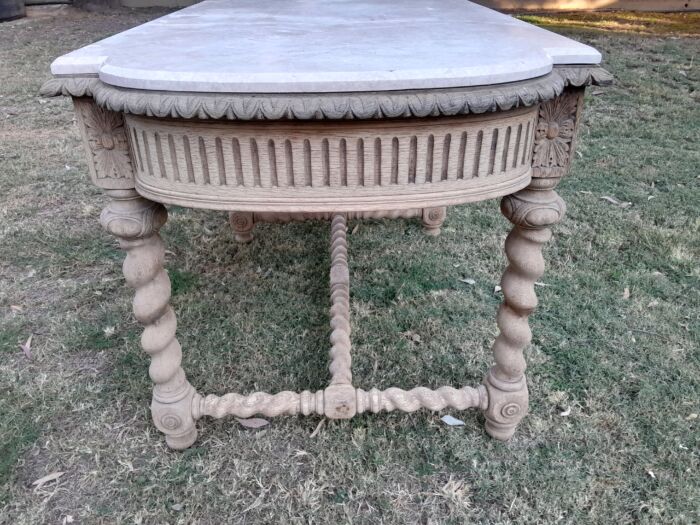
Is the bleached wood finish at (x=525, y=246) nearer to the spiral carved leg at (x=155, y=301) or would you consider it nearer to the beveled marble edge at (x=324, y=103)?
the beveled marble edge at (x=324, y=103)

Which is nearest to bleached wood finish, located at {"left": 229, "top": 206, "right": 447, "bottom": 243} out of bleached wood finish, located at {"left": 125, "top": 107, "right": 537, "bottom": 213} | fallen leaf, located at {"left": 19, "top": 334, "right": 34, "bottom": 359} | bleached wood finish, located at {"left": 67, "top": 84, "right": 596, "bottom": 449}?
fallen leaf, located at {"left": 19, "top": 334, "right": 34, "bottom": 359}

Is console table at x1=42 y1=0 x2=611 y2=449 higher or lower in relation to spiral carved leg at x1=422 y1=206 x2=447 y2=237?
higher

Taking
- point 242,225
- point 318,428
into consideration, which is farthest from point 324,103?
point 242,225

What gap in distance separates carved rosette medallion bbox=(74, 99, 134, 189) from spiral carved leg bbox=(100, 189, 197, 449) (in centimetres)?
4

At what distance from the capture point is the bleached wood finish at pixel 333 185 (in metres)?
0.95

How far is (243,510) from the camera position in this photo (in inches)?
50.3

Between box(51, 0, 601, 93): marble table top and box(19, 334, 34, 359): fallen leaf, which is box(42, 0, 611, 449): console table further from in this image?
box(19, 334, 34, 359): fallen leaf

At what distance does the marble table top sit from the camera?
0.87m

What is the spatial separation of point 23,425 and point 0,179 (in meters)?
2.12

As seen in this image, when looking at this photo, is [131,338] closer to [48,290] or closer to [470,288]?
[48,290]

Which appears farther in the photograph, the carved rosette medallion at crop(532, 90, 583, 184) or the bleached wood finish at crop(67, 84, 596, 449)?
the carved rosette medallion at crop(532, 90, 583, 184)

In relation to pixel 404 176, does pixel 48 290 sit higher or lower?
lower

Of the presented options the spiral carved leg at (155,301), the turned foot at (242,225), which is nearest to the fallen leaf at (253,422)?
the spiral carved leg at (155,301)

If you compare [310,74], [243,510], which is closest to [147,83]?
[310,74]
